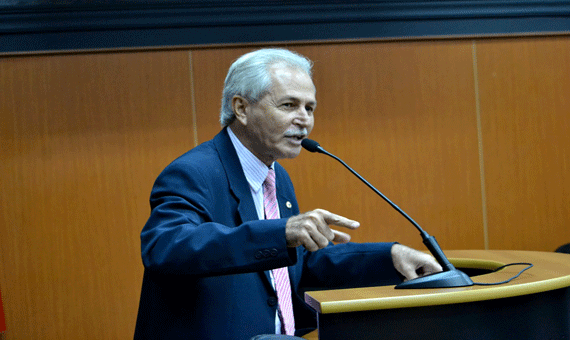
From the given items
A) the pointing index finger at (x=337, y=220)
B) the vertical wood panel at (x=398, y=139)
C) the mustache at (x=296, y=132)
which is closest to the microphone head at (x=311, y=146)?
the mustache at (x=296, y=132)

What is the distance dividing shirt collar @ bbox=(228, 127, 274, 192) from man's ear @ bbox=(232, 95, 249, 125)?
70 mm

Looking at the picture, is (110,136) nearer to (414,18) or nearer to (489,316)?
(414,18)

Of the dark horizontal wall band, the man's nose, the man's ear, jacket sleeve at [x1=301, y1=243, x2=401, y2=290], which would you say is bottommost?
jacket sleeve at [x1=301, y1=243, x2=401, y2=290]

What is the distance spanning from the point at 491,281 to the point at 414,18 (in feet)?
8.09

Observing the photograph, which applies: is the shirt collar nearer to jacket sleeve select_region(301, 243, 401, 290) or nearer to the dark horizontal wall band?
jacket sleeve select_region(301, 243, 401, 290)

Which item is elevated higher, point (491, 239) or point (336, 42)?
point (336, 42)

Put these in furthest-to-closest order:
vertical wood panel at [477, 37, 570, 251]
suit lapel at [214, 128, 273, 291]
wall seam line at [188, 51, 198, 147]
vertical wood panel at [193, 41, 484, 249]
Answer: vertical wood panel at [477, 37, 570, 251], vertical wood panel at [193, 41, 484, 249], wall seam line at [188, 51, 198, 147], suit lapel at [214, 128, 273, 291]

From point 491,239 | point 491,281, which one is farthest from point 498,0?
point 491,281

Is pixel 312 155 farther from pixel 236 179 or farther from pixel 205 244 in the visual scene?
pixel 205 244

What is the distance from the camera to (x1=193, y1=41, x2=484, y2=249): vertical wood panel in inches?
130

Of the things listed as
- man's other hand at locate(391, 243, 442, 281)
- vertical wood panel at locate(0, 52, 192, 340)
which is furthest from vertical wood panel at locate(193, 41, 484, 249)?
man's other hand at locate(391, 243, 442, 281)

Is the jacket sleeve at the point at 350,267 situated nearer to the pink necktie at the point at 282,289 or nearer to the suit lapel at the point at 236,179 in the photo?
the pink necktie at the point at 282,289

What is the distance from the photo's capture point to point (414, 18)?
130 inches

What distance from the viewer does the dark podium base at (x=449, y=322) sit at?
1025 millimetres
